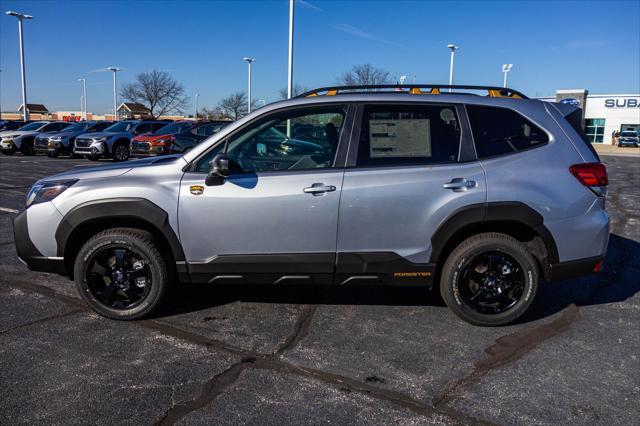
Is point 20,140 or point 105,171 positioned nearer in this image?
point 105,171

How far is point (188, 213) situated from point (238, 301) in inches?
44.4

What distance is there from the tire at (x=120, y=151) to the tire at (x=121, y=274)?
17453mm

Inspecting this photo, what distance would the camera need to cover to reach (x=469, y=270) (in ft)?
13.1

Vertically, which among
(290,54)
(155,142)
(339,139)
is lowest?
(155,142)

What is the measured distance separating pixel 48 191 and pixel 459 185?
10.7ft

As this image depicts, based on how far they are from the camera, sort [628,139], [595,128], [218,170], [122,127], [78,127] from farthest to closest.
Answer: [595,128] < [628,139] < [78,127] < [122,127] < [218,170]

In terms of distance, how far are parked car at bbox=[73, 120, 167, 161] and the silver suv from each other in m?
→ 16.7

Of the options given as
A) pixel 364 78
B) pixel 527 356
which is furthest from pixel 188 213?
pixel 364 78

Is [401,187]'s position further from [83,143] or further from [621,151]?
[621,151]

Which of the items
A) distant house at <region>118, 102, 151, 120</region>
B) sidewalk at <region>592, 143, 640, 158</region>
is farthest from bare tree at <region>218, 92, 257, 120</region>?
sidewalk at <region>592, 143, 640, 158</region>

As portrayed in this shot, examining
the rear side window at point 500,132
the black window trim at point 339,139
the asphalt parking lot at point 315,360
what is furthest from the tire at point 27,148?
the rear side window at point 500,132

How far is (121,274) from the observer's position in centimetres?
401

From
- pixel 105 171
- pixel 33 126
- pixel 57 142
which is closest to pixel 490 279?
pixel 105 171

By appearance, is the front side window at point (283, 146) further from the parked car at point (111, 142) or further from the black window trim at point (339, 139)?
the parked car at point (111, 142)
